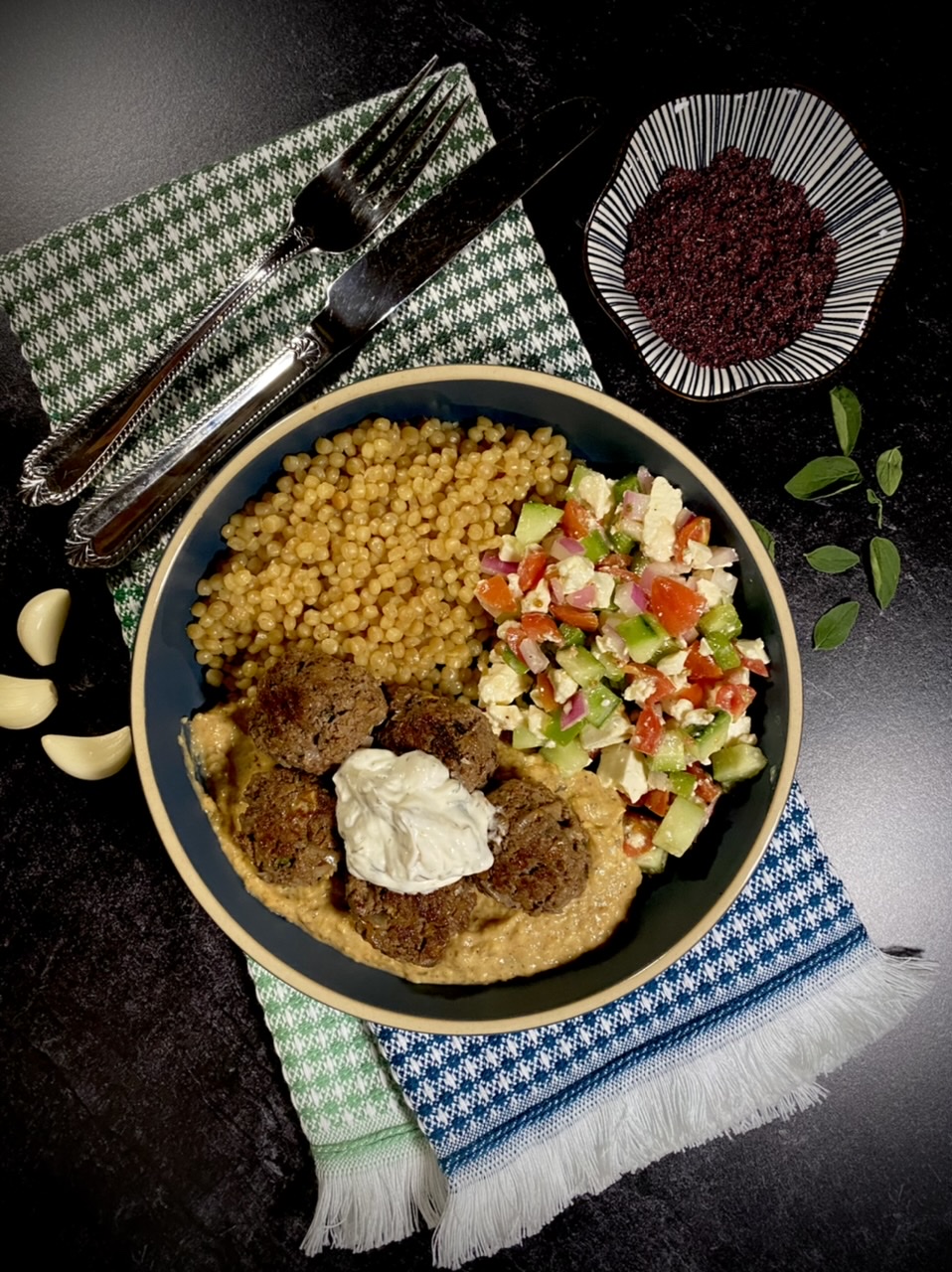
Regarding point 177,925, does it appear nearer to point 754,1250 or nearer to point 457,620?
point 457,620

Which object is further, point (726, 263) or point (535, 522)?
point (726, 263)

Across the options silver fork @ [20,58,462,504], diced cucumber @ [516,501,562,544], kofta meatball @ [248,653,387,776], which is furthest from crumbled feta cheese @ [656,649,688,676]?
silver fork @ [20,58,462,504]

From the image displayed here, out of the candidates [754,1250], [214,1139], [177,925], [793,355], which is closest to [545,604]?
[793,355]

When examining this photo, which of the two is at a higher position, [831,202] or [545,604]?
[831,202]

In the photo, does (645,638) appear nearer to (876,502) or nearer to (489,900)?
(489,900)

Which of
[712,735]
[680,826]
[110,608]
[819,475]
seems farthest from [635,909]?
[110,608]
